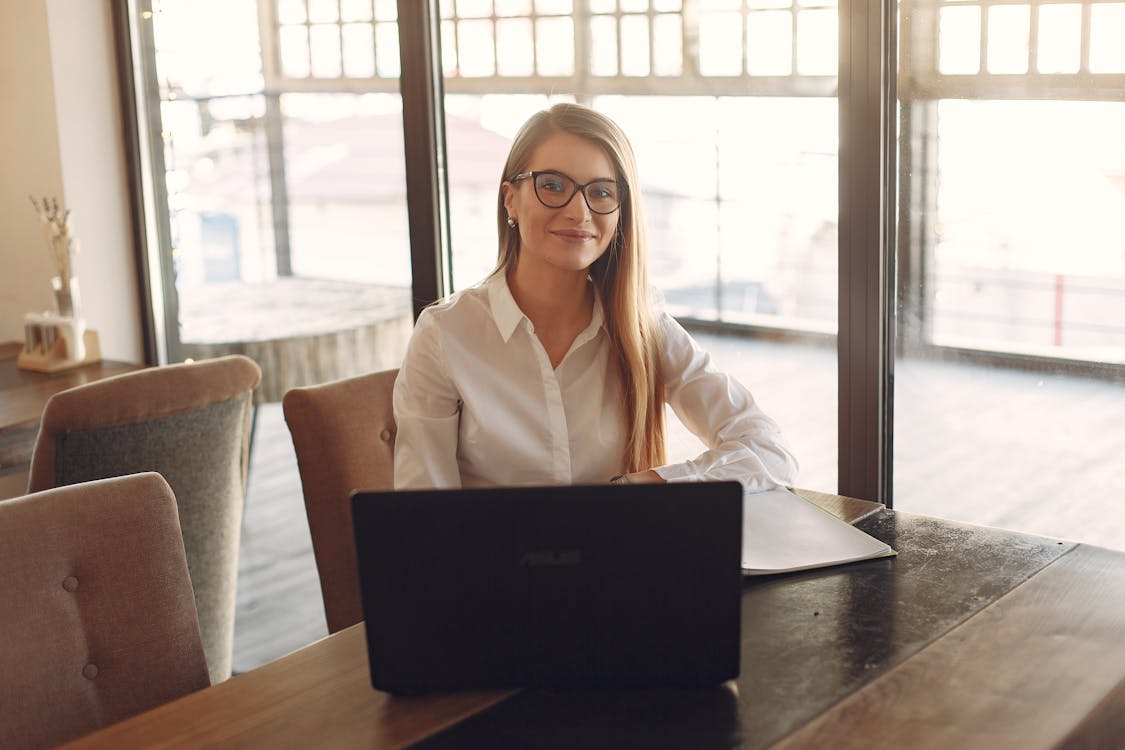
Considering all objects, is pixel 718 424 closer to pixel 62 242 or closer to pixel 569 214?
pixel 569 214

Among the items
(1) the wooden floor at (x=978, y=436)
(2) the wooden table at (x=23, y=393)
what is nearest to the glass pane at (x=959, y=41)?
(1) the wooden floor at (x=978, y=436)

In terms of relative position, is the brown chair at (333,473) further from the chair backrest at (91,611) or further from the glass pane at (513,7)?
the glass pane at (513,7)

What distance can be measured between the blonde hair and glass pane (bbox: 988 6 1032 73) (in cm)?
59

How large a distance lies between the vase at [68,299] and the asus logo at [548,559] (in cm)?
236

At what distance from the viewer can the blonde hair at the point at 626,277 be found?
1945mm

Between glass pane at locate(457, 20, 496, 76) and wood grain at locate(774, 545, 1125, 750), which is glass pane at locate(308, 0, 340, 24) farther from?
wood grain at locate(774, 545, 1125, 750)

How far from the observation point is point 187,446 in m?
2.44

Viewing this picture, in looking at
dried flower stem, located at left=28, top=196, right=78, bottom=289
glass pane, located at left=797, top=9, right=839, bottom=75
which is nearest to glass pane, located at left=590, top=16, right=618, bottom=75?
glass pane, located at left=797, top=9, right=839, bottom=75

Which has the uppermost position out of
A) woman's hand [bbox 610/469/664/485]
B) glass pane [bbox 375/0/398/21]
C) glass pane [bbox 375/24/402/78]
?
glass pane [bbox 375/0/398/21]

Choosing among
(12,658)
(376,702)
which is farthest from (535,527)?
(12,658)

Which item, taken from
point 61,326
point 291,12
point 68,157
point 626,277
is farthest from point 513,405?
point 68,157

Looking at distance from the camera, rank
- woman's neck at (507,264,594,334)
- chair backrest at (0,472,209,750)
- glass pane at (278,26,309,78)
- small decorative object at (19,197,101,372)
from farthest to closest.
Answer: small decorative object at (19,197,101,372) → glass pane at (278,26,309,78) → woman's neck at (507,264,594,334) → chair backrest at (0,472,209,750)

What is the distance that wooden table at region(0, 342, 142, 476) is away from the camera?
2.73 m

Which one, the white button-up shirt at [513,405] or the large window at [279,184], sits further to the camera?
the large window at [279,184]
